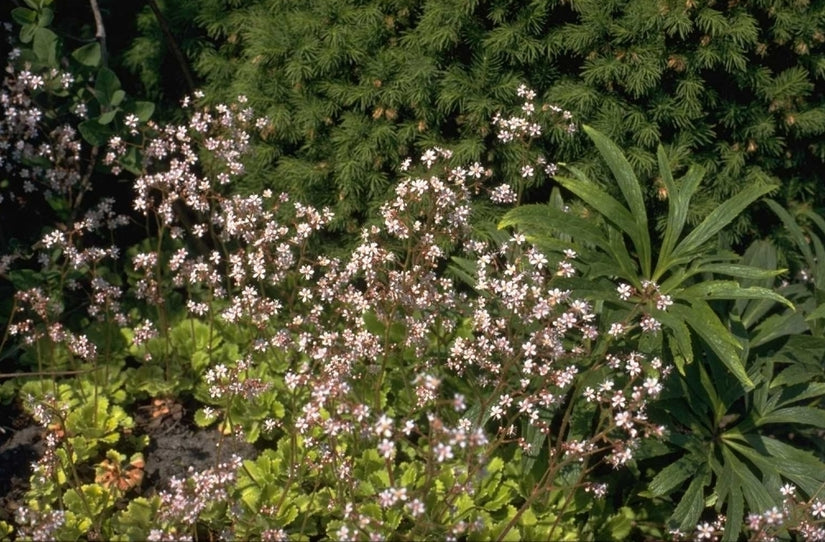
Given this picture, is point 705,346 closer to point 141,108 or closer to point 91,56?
point 141,108

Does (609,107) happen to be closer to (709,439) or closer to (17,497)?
(709,439)

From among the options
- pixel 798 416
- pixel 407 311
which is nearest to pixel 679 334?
pixel 798 416

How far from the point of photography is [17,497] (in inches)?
155

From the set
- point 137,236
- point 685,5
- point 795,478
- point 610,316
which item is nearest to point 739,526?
point 795,478

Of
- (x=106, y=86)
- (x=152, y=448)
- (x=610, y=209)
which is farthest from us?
(x=106, y=86)

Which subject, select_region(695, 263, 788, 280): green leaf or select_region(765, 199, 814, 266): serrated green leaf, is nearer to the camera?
select_region(695, 263, 788, 280): green leaf

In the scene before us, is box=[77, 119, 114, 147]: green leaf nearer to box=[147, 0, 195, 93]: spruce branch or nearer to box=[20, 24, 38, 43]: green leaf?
box=[20, 24, 38, 43]: green leaf

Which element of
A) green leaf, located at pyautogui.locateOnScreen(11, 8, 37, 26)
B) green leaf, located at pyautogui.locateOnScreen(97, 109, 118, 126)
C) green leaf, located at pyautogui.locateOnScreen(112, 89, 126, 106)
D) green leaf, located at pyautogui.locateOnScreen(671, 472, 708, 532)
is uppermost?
green leaf, located at pyautogui.locateOnScreen(11, 8, 37, 26)

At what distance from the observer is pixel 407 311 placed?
11.8ft

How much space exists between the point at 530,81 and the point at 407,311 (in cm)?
150

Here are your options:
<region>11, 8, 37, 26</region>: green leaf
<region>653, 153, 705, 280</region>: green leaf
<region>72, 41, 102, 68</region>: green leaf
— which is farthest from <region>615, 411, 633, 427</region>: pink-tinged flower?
<region>11, 8, 37, 26</region>: green leaf

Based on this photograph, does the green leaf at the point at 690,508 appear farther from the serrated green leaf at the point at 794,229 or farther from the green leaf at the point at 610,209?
the serrated green leaf at the point at 794,229

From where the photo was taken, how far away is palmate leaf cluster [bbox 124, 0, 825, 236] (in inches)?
171

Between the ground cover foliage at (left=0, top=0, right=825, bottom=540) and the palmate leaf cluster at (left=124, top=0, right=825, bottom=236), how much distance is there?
0.02m
